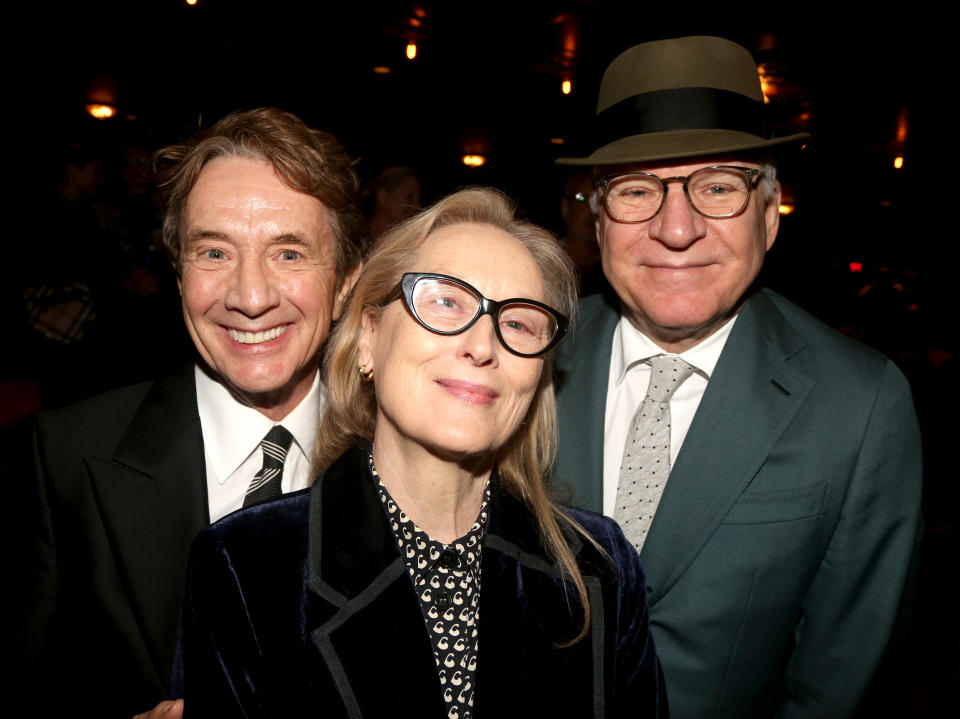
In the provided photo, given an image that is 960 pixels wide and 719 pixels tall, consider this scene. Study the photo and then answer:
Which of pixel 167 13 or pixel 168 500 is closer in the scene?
pixel 168 500

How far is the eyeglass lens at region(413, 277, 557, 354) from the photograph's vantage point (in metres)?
1.55

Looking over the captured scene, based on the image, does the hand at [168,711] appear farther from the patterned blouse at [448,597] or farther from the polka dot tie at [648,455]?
the polka dot tie at [648,455]

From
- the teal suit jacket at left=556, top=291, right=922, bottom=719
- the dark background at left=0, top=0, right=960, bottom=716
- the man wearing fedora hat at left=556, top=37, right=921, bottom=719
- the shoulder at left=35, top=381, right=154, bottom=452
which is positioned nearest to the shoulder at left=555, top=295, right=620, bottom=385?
the man wearing fedora hat at left=556, top=37, right=921, bottom=719

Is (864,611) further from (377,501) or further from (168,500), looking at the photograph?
(168,500)

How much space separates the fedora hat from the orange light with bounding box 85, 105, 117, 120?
7.77m

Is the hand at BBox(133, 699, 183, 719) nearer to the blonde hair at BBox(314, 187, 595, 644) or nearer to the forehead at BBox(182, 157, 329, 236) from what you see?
the blonde hair at BBox(314, 187, 595, 644)

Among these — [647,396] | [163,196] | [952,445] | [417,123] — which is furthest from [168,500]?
[417,123]

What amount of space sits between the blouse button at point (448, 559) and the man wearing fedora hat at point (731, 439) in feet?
1.64

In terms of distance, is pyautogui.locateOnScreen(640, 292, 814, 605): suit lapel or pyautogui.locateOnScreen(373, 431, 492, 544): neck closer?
pyautogui.locateOnScreen(373, 431, 492, 544): neck

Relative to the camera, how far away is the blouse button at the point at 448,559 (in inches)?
64.3

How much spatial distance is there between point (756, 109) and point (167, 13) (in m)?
7.27

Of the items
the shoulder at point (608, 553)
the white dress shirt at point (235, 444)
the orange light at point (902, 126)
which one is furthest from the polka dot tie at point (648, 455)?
the orange light at point (902, 126)

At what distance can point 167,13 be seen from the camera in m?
7.14

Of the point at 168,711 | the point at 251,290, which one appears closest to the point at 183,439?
the point at 251,290
